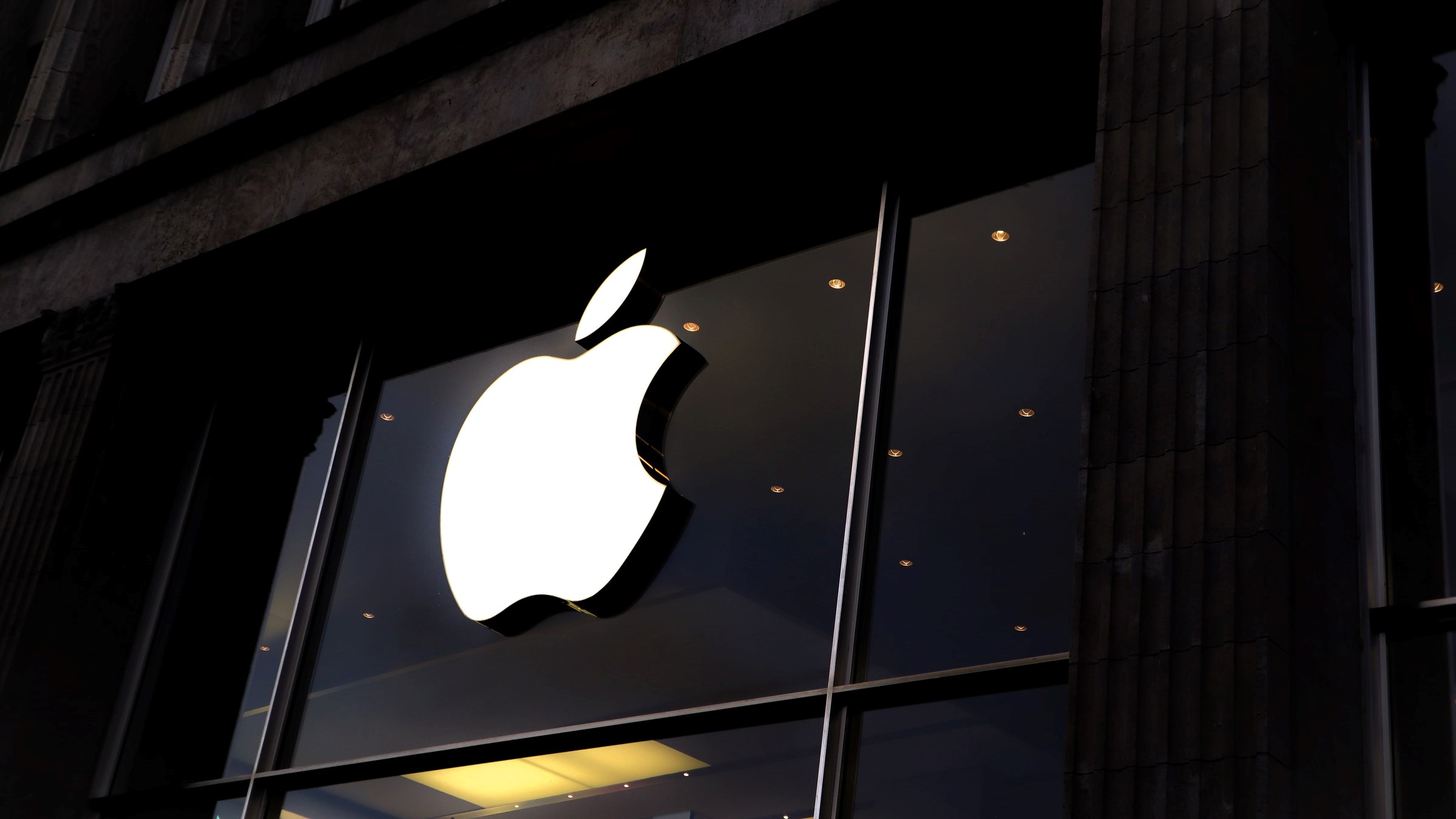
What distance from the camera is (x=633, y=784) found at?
823 cm

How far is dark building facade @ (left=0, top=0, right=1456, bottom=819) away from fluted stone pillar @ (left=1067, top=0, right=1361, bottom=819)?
0.02 m

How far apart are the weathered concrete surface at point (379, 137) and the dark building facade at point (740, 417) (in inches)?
1.5

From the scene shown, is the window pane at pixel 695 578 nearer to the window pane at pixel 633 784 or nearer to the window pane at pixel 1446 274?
the window pane at pixel 633 784

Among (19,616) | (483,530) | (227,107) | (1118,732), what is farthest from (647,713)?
(227,107)

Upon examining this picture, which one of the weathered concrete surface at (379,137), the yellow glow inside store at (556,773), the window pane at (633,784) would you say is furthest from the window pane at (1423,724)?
the weathered concrete surface at (379,137)

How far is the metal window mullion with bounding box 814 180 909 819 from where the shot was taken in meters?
7.50

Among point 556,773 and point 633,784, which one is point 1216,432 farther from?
point 556,773

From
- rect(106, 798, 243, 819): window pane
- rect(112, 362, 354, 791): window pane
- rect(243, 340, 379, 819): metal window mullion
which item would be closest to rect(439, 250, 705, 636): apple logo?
rect(243, 340, 379, 819): metal window mullion

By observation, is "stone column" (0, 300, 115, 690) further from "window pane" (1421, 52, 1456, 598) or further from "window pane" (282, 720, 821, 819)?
"window pane" (1421, 52, 1456, 598)

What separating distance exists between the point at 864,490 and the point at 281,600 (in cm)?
489

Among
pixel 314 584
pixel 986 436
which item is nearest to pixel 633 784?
pixel 986 436

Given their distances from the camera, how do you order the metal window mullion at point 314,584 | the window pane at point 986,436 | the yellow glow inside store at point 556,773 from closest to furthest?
the window pane at point 986,436, the yellow glow inside store at point 556,773, the metal window mullion at point 314,584

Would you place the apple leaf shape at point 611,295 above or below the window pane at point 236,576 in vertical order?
above

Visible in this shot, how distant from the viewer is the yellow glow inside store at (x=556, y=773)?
8.23m
